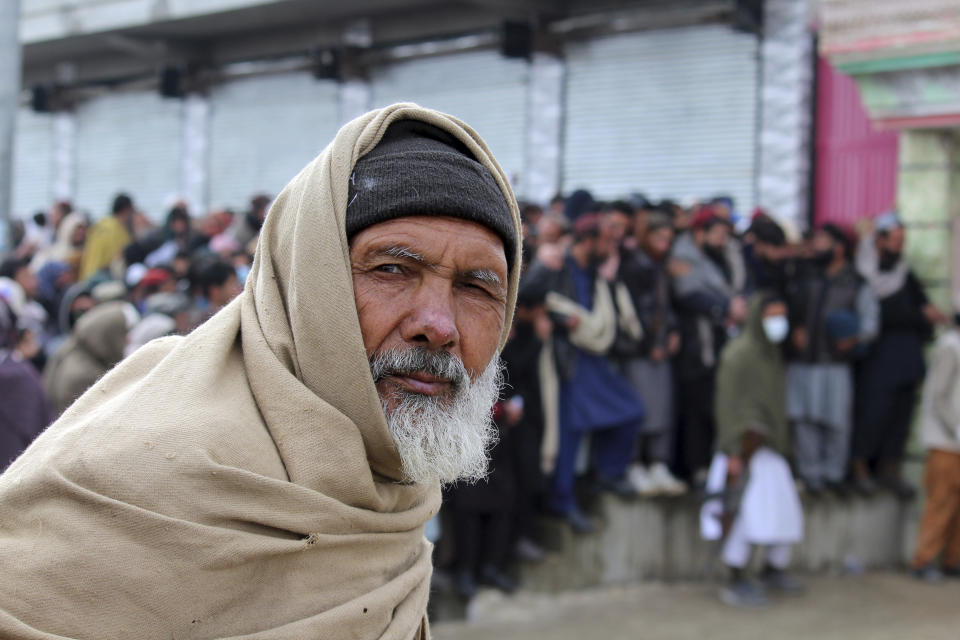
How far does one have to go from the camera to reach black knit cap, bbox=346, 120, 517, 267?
5.92 ft

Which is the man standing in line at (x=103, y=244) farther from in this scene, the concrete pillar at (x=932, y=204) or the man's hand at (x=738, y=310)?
the concrete pillar at (x=932, y=204)

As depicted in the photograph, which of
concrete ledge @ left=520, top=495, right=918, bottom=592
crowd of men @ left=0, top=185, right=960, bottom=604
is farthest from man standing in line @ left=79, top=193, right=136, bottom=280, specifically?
concrete ledge @ left=520, top=495, right=918, bottom=592

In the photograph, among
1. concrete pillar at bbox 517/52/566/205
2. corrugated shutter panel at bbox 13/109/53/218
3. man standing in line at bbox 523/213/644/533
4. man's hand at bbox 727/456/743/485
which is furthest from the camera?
corrugated shutter panel at bbox 13/109/53/218

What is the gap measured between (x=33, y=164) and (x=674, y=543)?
13.2 m

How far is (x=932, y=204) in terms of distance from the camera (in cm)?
870

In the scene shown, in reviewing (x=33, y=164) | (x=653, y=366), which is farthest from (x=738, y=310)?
(x=33, y=164)

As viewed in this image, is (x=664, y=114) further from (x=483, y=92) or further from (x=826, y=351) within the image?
(x=826, y=351)

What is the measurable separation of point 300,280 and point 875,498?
25.3 ft

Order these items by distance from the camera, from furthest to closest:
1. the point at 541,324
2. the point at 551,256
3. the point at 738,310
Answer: the point at 738,310 → the point at 551,256 → the point at 541,324

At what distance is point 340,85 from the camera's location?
1345cm

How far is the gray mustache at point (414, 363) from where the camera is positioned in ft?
5.88

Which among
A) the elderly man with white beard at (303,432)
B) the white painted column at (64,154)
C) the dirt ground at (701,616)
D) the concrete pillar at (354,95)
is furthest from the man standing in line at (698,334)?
the white painted column at (64,154)

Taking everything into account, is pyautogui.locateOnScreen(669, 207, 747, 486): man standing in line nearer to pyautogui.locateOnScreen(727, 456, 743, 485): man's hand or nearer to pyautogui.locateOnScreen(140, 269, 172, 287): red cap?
pyautogui.locateOnScreen(727, 456, 743, 485): man's hand

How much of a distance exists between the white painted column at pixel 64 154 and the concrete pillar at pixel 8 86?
1008 cm
